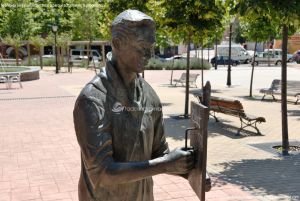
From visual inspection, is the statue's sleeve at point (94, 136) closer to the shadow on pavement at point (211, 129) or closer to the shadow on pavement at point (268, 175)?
the shadow on pavement at point (268, 175)

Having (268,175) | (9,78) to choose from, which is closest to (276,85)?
(268,175)

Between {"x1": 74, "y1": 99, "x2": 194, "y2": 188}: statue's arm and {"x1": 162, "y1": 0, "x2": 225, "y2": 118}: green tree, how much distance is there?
998 cm

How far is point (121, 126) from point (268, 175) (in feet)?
18.4

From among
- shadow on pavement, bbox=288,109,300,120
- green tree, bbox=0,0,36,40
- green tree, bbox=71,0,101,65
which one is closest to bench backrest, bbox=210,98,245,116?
shadow on pavement, bbox=288,109,300,120

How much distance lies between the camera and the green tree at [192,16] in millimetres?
11648

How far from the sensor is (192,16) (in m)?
11.9

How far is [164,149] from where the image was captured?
7.56 feet

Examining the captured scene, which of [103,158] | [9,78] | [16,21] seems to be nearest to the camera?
[103,158]

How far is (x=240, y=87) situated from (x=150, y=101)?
67.9 ft

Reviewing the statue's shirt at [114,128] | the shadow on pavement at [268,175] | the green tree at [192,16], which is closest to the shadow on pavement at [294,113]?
the green tree at [192,16]

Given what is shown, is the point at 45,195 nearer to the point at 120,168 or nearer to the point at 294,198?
the point at 294,198

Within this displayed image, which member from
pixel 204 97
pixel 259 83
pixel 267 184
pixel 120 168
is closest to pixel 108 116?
pixel 120 168

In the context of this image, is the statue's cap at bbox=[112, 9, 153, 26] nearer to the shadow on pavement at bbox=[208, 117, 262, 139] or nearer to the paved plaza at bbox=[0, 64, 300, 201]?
the paved plaza at bbox=[0, 64, 300, 201]

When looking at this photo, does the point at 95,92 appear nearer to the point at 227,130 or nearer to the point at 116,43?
the point at 116,43
